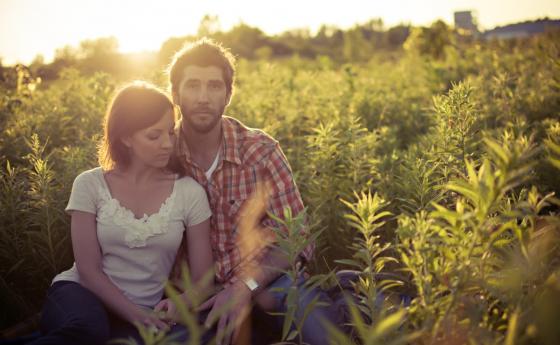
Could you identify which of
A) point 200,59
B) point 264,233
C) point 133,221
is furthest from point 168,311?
point 200,59

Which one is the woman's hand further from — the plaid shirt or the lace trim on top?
the plaid shirt

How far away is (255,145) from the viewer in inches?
141

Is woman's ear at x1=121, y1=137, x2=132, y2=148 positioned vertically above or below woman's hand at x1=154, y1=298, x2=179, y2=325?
above

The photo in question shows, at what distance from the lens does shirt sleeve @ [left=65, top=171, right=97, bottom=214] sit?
10.1ft

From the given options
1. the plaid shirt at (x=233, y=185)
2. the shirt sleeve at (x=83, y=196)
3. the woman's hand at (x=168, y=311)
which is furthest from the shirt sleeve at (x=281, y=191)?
the shirt sleeve at (x=83, y=196)

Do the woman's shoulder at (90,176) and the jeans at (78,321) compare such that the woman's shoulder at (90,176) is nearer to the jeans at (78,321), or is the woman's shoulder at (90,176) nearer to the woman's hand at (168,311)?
the jeans at (78,321)

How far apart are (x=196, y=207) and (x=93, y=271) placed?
715 mm

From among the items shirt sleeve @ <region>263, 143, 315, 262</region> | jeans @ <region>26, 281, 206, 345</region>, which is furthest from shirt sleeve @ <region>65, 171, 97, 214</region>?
shirt sleeve @ <region>263, 143, 315, 262</region>

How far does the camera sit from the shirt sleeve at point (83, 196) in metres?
3.06

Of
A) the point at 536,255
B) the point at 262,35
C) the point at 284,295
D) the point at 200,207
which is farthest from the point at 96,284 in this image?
the point at 262,35

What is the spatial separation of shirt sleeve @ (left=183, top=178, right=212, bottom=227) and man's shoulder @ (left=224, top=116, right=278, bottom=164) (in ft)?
1.48

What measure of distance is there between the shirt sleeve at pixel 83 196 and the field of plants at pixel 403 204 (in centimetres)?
50

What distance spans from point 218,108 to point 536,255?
7.51 feet

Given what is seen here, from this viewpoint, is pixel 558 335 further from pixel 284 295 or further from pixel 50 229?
pixel 50 229
